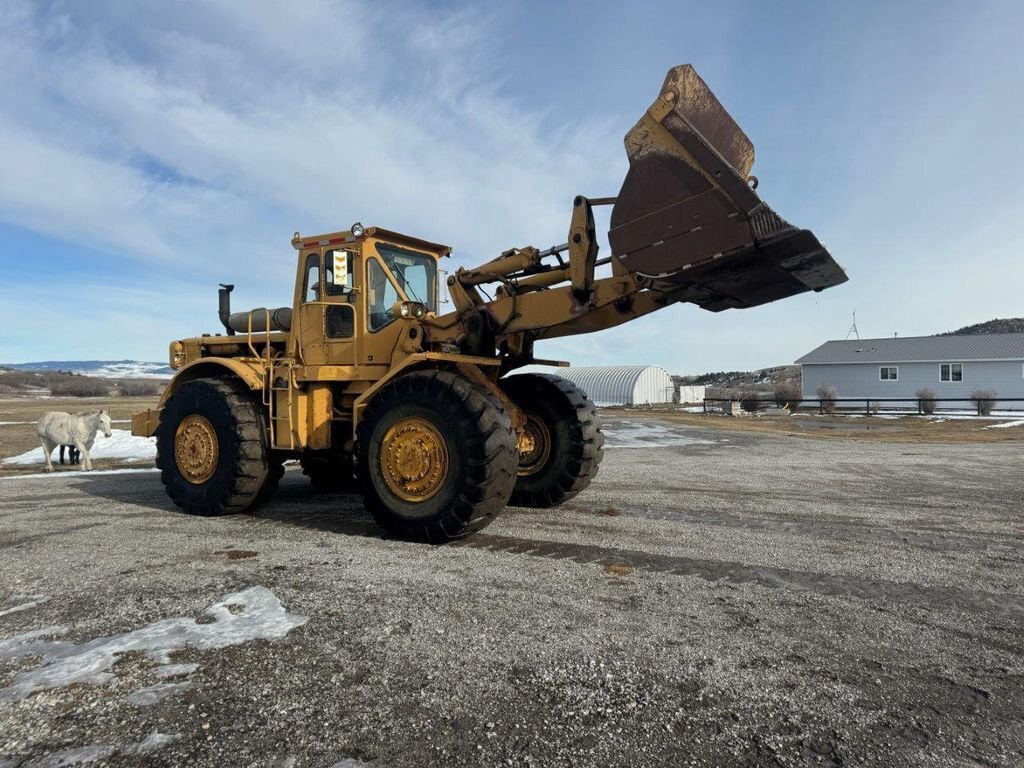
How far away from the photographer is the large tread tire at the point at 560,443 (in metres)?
6.79

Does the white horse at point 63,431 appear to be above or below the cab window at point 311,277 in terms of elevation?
below

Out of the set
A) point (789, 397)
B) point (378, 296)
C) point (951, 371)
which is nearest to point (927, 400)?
point (951, 371)

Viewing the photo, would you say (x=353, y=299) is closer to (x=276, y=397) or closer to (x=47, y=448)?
(x=276, y=397)

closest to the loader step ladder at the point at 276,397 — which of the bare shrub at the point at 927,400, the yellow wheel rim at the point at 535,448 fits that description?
the yellow wheel rim at the point at 535,448

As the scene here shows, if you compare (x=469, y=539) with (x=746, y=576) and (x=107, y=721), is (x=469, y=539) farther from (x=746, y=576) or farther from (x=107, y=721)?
(x=107, y=721)

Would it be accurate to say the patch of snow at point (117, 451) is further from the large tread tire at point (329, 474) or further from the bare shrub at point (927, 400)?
the bare shrub at point (927, 400)

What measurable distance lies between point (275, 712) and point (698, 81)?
4.91 m

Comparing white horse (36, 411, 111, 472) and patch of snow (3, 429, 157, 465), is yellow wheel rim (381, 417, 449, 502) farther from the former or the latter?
patch of snow (3, 429, 157, 465)

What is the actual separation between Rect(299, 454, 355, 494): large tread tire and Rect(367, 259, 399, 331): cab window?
1861 millimetres

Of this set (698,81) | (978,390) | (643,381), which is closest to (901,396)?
(978,390)

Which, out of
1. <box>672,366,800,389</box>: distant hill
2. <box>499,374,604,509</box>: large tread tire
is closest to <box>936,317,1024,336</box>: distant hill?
<box>672,366,800,389</box>: distant hill

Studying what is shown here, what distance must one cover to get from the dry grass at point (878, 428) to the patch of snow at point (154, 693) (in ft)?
56.0

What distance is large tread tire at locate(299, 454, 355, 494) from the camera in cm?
784

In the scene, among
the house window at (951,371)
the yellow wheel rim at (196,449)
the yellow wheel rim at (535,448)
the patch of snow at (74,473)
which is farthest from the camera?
the house window at (951,371)
